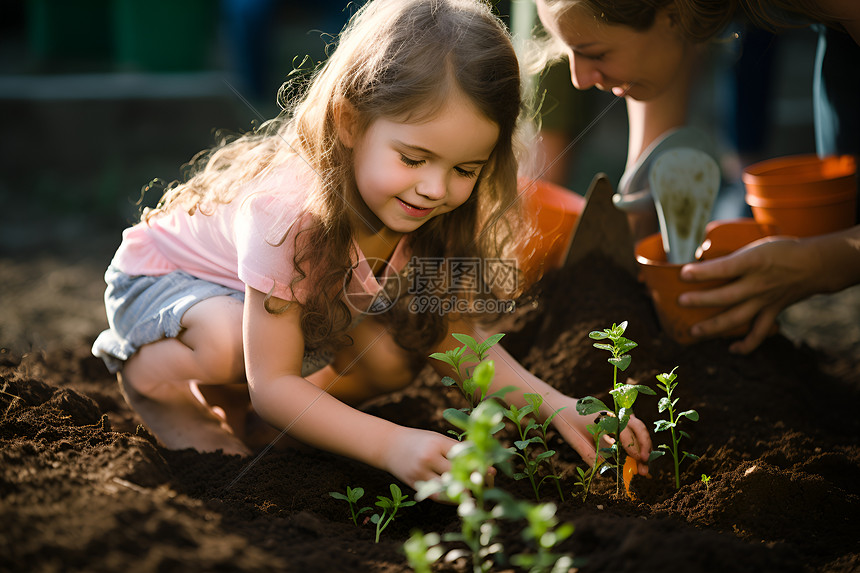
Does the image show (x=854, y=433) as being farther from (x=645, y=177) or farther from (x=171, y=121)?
(x=171, y=121)

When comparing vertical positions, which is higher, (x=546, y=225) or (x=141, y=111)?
(x=546, y=225)

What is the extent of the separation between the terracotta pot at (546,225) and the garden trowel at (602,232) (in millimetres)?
77

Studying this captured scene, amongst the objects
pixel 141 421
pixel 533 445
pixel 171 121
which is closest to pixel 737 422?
pixel 533 445

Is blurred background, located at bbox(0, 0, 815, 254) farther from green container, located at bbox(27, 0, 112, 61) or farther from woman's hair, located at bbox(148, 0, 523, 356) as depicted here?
woman's hair, located at bbox(148, 0, 523, 356)

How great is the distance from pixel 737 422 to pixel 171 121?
13.4 feet

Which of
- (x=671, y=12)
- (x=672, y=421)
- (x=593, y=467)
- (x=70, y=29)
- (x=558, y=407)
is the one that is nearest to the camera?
(x=593, y=467)

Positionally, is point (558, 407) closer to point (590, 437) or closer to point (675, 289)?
point (590, 437)

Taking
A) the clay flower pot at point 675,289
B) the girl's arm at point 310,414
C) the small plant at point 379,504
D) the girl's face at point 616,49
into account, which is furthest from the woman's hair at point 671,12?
the small plant at point 379,504

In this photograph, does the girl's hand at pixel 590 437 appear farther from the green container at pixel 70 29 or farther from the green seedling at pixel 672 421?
the green container at pixel 70 29

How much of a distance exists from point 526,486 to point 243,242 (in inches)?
27.5

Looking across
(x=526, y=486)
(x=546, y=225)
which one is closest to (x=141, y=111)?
(x=546, y=225)

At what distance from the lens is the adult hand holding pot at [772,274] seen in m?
1.77

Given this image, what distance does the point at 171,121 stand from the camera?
4734 millimetres

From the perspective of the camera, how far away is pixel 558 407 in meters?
1.52
